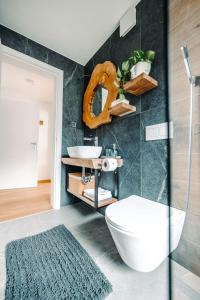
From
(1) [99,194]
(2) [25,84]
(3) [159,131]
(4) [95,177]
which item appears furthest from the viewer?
(2) [25,84]

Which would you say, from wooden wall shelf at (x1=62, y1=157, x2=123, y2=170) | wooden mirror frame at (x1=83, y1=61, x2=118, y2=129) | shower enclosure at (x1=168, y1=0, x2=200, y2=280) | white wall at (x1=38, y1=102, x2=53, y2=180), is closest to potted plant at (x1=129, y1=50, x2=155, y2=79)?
shower enclosure at (x1=168, y1=0, x2=200, y2=280)

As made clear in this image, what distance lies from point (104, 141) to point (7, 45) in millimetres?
1602

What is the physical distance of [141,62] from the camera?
3.84 ft

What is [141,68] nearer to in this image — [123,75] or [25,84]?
[123,75]

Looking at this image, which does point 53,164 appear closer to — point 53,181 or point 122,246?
point 53,181

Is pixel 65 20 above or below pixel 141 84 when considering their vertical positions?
above

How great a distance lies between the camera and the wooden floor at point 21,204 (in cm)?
184

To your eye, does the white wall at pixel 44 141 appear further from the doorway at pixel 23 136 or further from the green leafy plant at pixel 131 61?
the green leafy plant at pixel 131 61

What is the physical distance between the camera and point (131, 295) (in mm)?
806

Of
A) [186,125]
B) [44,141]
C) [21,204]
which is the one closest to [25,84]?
[44,141]

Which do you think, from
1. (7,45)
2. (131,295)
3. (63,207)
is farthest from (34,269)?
(7,45)

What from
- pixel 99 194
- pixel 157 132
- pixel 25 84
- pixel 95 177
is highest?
pixel 25 84

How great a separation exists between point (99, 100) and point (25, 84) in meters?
2.02

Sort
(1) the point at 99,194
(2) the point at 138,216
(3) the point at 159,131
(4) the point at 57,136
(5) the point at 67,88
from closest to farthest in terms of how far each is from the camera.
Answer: (2) the point at 138,216
(3) the point at 159,131
(1) the point at 99,194
(4) the point at 57,136
(5) the point at 67,88
